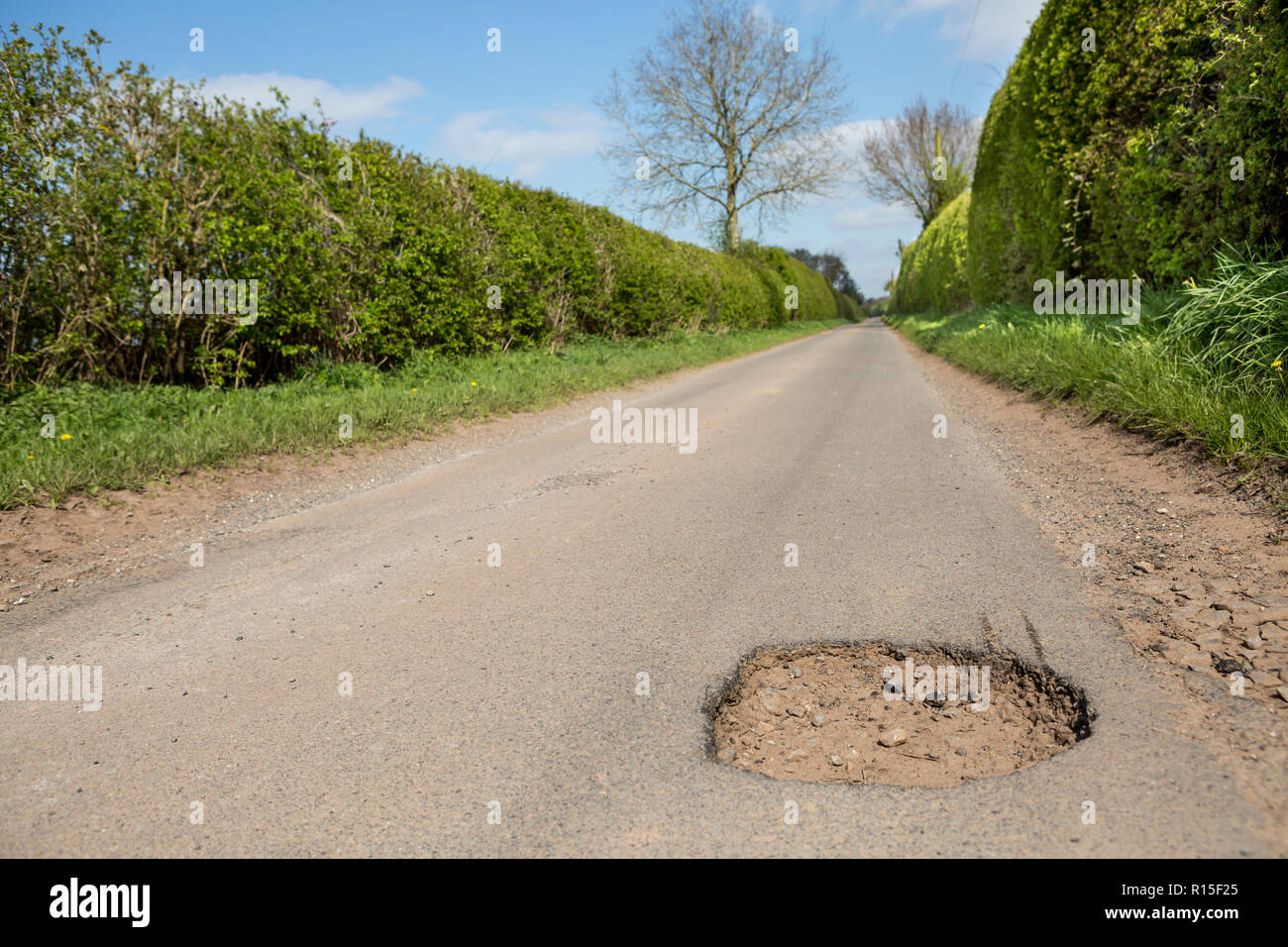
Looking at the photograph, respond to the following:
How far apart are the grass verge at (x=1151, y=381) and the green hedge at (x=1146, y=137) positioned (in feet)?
2.46

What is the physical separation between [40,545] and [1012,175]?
47.0 ft

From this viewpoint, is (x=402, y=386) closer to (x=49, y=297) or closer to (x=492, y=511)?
(x=49, y=297)

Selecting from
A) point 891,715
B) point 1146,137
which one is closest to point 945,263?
point 1146,137

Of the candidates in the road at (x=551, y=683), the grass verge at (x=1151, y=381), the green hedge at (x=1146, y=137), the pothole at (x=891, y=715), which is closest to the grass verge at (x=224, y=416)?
the road at (x=551, y=683)

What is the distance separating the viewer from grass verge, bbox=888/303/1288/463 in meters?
3.95

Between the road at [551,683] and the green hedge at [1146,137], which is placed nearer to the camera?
the road at [551,683]

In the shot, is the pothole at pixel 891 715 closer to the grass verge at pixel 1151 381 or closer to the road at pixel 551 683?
the road at pixel 551 683

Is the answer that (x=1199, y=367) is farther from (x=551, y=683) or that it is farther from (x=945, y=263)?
(x=945, y=263)

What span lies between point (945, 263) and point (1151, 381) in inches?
817

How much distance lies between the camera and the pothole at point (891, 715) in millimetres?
2004
